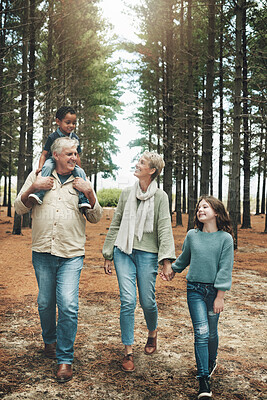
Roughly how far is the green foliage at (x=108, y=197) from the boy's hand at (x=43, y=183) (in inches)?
1221

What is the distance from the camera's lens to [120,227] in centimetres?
407

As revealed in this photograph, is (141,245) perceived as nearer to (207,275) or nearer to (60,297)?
(207,275)

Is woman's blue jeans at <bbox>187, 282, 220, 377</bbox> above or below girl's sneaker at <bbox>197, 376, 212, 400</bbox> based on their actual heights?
above

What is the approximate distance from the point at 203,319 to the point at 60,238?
4.86 ft

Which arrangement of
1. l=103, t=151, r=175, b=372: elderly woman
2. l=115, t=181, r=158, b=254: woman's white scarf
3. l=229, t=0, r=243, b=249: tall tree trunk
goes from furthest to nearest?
1. l=229, t=0, r=243, b=249: tall tree trunk
2. l=115, t=181, r=158, b=254: woman's white scarf
3. l=103, t=151, r=175, b=372: elderly woman

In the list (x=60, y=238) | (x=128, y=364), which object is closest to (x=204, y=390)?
(x=128, y=364)

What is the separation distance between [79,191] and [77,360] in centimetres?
171

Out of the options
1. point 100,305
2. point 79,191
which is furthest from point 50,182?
point 100,305

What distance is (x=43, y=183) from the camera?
3.70 meters

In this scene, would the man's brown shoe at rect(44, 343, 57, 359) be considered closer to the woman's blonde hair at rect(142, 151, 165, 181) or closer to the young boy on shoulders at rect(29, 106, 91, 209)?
the young boy on shoulders at rect(29, 106, 91, 209)

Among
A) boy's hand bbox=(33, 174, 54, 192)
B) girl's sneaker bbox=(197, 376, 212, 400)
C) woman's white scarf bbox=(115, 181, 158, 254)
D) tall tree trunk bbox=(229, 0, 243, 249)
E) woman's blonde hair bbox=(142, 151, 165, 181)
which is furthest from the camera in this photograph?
tall tree trunk bbox=(229, 0, 243, 249)

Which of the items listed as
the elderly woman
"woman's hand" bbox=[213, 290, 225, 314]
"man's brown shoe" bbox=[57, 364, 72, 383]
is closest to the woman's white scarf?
the elderly woman

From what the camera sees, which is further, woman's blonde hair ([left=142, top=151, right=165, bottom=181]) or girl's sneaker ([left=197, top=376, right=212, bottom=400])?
woman's blonde hair ([left=142, top=151, right=165, bottom=181])

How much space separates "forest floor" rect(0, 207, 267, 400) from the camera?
334 cm
